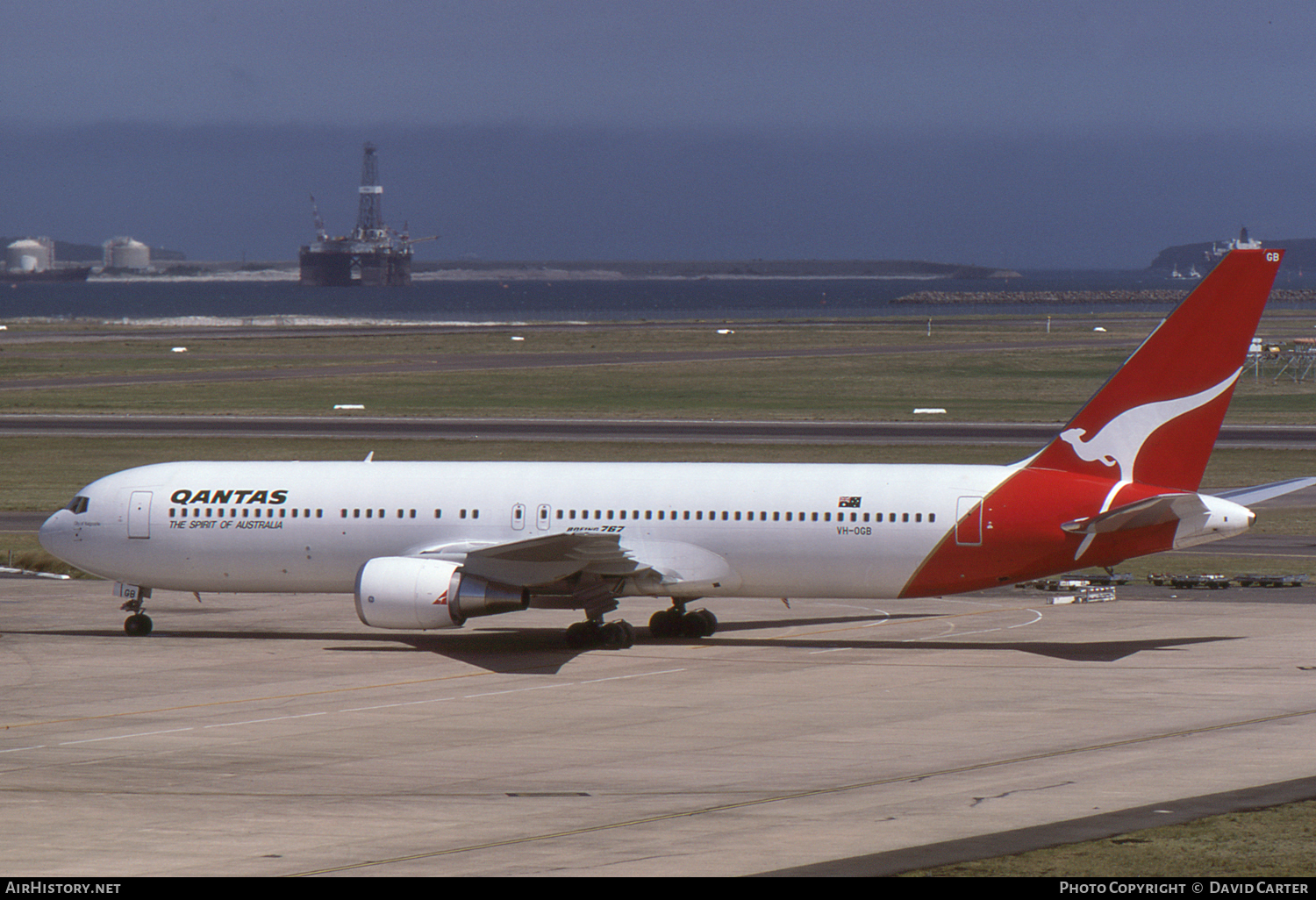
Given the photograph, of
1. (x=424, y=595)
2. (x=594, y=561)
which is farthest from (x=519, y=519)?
(x=424, y=595)

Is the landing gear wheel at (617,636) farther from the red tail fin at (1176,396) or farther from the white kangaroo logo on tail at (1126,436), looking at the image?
the white kangaroo logo on tail at (1126,436)

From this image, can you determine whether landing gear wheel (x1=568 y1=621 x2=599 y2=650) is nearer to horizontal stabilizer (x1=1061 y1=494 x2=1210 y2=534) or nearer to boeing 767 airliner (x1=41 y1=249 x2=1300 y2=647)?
boeing 767 airliner (x1=41 y1=249 x2=1300 y2=647)

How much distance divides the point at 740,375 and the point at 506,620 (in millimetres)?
75206

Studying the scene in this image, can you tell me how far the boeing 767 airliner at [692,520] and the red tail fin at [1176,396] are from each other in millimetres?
43

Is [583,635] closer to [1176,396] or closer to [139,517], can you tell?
[139,517]

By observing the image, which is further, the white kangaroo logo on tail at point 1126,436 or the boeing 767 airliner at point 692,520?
the white kangaroo logo on tail at point 1126,436

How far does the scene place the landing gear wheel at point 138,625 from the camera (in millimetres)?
39312

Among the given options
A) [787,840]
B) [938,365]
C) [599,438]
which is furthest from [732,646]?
[938,365]

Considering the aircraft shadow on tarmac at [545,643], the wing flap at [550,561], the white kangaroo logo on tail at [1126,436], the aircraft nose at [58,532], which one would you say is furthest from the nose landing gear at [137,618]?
the white kangaroo logo on tail at [1126,436]

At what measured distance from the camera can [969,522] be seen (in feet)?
117

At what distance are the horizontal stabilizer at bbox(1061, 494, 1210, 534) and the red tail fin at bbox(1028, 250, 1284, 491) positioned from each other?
150cm

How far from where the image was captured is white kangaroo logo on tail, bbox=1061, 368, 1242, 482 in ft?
117

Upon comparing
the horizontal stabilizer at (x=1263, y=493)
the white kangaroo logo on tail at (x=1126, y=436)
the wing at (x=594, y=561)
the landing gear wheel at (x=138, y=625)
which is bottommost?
the landing gear wheel at (x=138, y=625)

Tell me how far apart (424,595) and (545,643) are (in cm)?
414
